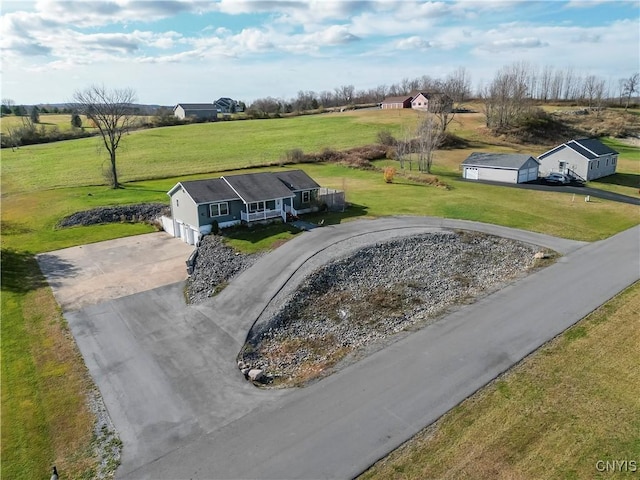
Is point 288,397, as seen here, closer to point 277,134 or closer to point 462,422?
point 462,422

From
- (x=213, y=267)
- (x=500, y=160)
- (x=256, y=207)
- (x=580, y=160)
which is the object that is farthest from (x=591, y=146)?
(x=213, y=267)

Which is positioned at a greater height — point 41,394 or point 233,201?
point 233,201

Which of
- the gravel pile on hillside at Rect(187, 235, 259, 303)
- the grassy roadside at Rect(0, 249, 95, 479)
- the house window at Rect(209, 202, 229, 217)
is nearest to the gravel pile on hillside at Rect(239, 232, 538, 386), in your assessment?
the gravel pile on hillside at Rect(187, 235, 259, 303)

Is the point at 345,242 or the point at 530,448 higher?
the point at 345,242

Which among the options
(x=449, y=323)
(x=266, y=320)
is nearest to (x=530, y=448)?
(x=449, y=323)

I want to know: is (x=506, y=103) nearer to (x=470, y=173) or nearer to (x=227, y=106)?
(x=470, y=173)
